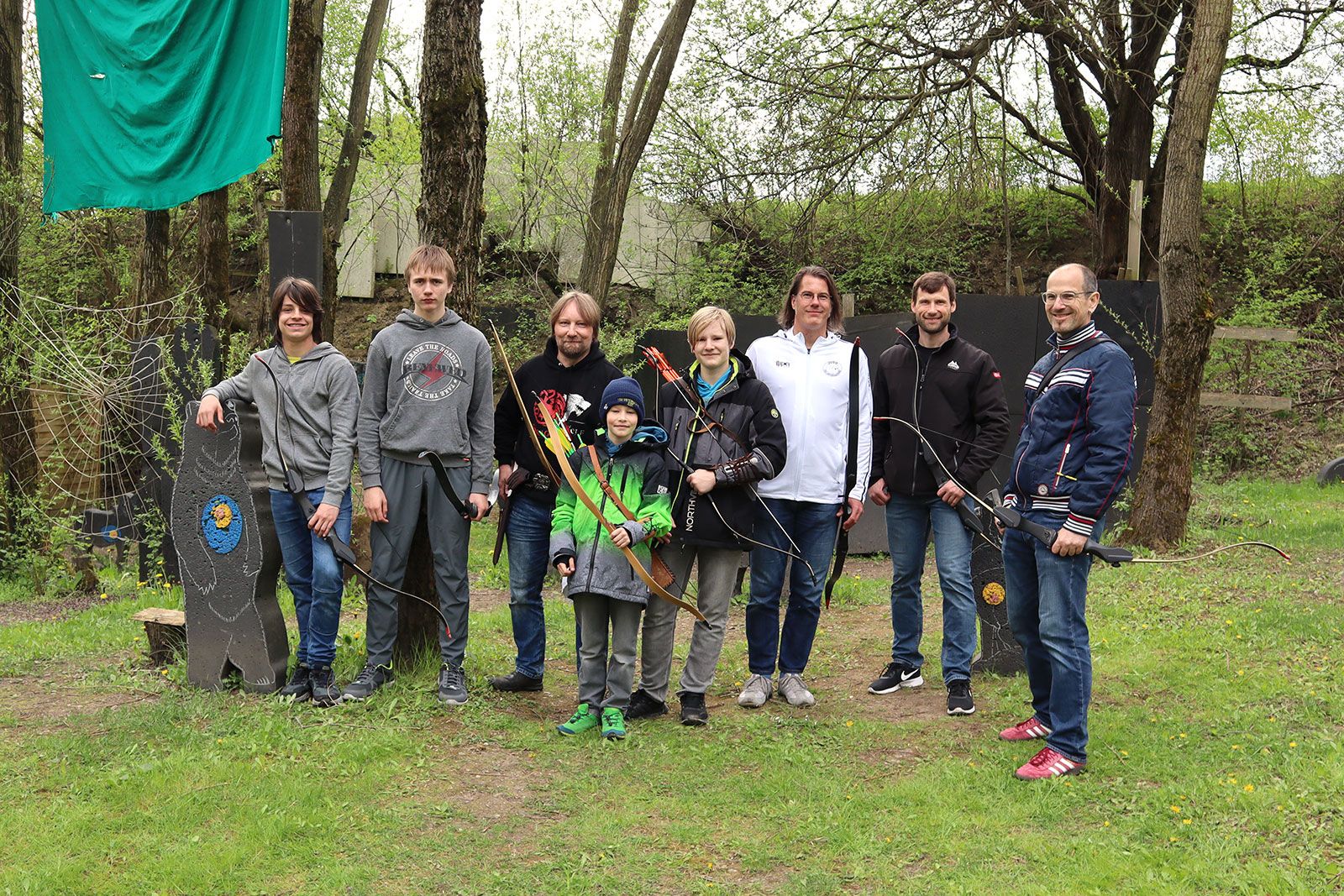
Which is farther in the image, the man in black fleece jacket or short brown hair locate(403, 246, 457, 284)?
the man in black fleece jacket

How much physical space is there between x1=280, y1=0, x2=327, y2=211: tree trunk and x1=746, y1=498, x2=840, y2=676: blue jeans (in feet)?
16.7

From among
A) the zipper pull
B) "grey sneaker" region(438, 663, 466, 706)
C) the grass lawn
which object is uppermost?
the zipper pull

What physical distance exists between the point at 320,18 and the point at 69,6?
2092 mm

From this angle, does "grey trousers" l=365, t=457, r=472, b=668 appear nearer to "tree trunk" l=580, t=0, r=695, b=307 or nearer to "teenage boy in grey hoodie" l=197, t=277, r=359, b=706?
"teenage boy in grey hoodie" l=197, t=277, r=359, b=706

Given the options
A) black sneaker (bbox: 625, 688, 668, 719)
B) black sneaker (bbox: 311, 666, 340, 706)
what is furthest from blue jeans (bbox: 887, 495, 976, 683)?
black sneaker (bbox: 311, 666, 340, 706)

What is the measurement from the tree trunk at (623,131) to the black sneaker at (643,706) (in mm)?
7268

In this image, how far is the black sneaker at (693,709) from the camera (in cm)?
485

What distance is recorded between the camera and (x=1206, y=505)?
1053 centimetres

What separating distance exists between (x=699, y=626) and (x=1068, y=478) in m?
1.70

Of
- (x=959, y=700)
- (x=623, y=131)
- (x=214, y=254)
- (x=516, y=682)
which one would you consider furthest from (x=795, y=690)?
(x=623, y=131)

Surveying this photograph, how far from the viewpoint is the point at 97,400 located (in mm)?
8086

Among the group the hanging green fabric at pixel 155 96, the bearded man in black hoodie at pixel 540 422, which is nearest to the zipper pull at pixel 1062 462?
the bearded man in black hoodie at pixel 540 422

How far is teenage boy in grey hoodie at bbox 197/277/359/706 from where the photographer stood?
16.0 feet

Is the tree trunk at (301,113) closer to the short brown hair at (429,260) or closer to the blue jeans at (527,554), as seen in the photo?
the short brown hair at (429,260)
